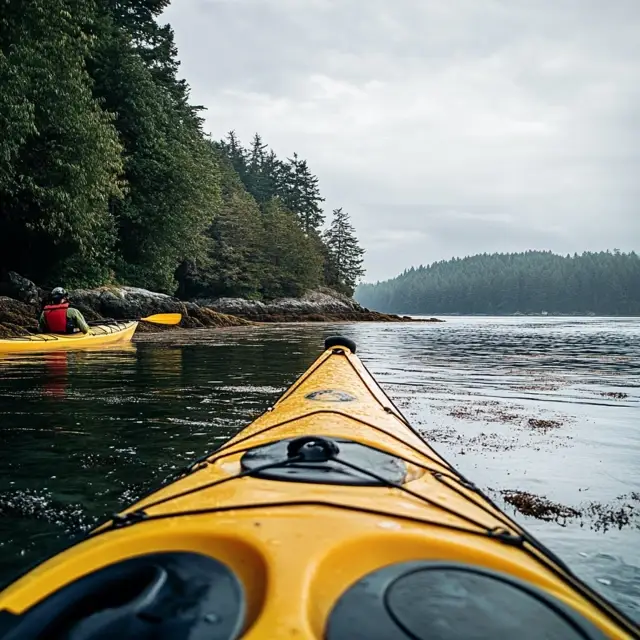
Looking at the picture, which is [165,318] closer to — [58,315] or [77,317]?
[77,317]

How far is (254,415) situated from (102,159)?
15.7m

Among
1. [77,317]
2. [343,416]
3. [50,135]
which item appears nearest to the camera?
[343,416]

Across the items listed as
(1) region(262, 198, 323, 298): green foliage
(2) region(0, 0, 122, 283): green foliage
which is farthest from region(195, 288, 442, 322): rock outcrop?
(2) region(0, 0, 122, 283): green foliage

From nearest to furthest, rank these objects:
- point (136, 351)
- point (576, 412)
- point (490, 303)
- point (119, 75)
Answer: point (576, 412) < point (136, 351) < point (119, 75) < point (490, 303)

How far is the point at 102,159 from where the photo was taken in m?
18.9

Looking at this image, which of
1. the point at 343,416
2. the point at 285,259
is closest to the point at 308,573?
the point at 343,416

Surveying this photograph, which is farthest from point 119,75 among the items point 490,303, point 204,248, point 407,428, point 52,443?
point 490,303

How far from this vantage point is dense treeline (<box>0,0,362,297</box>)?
1591 cm

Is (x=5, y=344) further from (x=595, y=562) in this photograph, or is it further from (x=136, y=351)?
(x=595, y=562)

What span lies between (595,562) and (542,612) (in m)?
1.69

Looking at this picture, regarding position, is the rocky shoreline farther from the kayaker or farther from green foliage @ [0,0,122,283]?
green foliage @ [0,0,122,283]

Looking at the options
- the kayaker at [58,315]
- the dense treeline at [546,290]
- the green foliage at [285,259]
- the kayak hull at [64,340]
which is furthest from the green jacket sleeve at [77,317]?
the dense treeline at [546,290]

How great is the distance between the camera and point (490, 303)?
497 ft

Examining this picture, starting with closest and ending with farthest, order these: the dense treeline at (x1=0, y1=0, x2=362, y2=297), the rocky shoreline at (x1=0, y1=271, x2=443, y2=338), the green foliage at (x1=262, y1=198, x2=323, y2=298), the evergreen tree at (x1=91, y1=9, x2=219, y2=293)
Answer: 1. the dense treeline at (x1=0, y1=0, x2=362, y2=297)
2. the rocky shoreline at (x1=0, y1=271, x2=443, y2=338)
3. the evergreen tree at (x1=91, y1=9, x2=219, y2=293)
4. the green foliage at (x1=262, y1=198, x2=323, y2=298)
